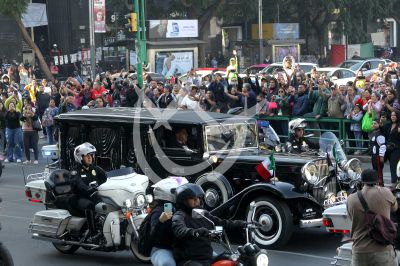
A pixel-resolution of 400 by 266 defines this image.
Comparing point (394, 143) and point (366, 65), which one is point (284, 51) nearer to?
point (366, 65)

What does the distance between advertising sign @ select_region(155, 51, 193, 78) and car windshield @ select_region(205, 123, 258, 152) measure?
27164 millimetres

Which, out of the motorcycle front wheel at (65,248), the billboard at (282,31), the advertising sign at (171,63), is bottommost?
the motorcycle front wheel at (65,248)

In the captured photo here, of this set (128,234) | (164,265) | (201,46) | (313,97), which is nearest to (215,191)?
(128,234)

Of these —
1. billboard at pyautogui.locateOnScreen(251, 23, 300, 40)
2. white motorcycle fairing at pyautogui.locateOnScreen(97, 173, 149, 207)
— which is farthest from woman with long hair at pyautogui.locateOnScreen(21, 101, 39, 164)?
billboard at pyautogui.locateOnScreen(251, 23, 300, 40)

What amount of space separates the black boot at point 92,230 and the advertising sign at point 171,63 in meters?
29.6

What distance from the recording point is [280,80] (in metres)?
24.9

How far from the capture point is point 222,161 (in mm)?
13094

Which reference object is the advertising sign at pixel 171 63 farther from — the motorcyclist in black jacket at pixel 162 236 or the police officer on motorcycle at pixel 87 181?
the motorcyclist in black jacket at pixel 162 236

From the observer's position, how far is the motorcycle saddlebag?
38.3 feet

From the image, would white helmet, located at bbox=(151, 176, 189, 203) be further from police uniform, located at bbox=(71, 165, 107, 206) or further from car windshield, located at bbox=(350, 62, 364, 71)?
car windshield, located at bbox=(350, 62, 364, 71)

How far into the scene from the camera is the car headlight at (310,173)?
12383 mm

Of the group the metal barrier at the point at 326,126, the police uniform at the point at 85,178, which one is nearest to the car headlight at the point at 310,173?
the police uniform at the point at 85,178

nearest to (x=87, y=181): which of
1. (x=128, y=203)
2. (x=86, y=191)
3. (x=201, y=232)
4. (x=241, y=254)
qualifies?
(x=86, y=191)

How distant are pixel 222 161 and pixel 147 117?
4.52 ft
